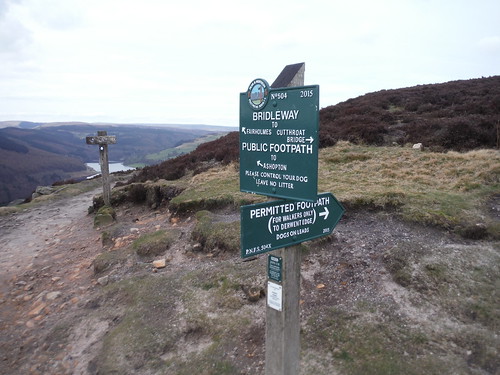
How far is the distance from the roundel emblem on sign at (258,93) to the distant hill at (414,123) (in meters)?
14.2

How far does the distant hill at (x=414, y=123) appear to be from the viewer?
51.5 feet

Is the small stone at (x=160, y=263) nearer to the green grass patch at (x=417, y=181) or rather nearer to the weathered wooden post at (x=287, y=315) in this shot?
the green grass patch at (x=417, y=181)

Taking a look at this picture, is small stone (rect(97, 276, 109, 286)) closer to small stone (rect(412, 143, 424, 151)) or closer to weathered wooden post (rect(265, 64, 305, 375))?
weathered wooden post (rect(265, 64, 305, 375))

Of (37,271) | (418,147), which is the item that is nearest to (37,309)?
(37,271)

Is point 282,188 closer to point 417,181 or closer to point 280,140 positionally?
point 280,140

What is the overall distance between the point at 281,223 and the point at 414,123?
Result: 59.7ft

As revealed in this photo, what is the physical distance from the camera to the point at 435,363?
4602mm

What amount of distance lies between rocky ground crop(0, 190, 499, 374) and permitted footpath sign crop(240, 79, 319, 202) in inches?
119

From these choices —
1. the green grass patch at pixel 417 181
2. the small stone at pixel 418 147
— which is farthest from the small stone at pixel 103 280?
the small stone at pixel 418 147

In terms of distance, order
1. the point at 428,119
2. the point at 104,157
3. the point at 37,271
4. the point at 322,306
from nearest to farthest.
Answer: the point at 322,306, the point at 37,271, the point at 104,157, the point at 428,119

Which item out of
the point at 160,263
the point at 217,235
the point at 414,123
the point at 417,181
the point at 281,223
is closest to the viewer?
the point at 281,223

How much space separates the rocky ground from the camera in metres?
5.00

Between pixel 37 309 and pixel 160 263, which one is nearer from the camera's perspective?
pixel 37 309

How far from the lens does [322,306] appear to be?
6051 millimetres
